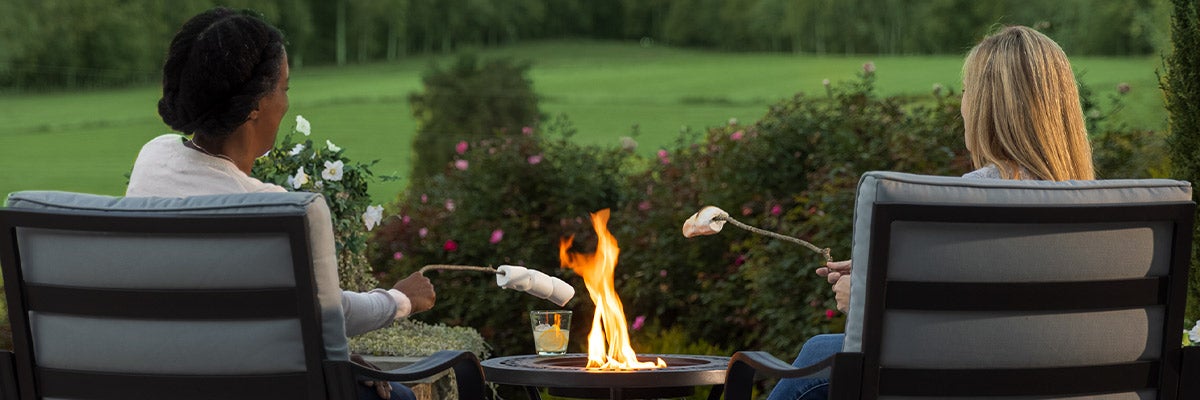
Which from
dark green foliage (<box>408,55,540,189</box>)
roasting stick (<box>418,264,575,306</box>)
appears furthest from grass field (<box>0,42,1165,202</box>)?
roasting stick (<box>418,264,575,306</box>)

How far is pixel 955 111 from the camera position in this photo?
18.2 feet

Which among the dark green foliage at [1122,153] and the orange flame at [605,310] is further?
the dark green foliage at [1122,153]

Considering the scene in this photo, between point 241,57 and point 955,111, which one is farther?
point 955,111

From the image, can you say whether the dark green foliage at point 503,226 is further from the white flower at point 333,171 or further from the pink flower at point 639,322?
the white flower at point 333,171

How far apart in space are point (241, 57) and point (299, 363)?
0.58m

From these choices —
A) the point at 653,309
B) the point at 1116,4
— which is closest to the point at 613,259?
the point at 653,309

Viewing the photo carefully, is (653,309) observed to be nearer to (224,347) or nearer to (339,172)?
(339,172)

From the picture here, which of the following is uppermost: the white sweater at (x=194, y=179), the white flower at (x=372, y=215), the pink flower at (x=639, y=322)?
the white sweater at (x=194, y=179)

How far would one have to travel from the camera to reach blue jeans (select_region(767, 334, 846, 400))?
Result: 2.48 meters

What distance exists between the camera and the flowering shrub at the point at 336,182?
158 inches

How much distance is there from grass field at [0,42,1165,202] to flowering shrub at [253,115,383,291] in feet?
27.7

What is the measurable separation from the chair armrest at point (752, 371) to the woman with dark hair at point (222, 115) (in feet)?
1.70

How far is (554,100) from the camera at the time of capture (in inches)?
707

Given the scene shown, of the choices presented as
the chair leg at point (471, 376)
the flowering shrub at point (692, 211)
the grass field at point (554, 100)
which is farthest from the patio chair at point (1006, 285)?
the grass field at point (554, 100)
